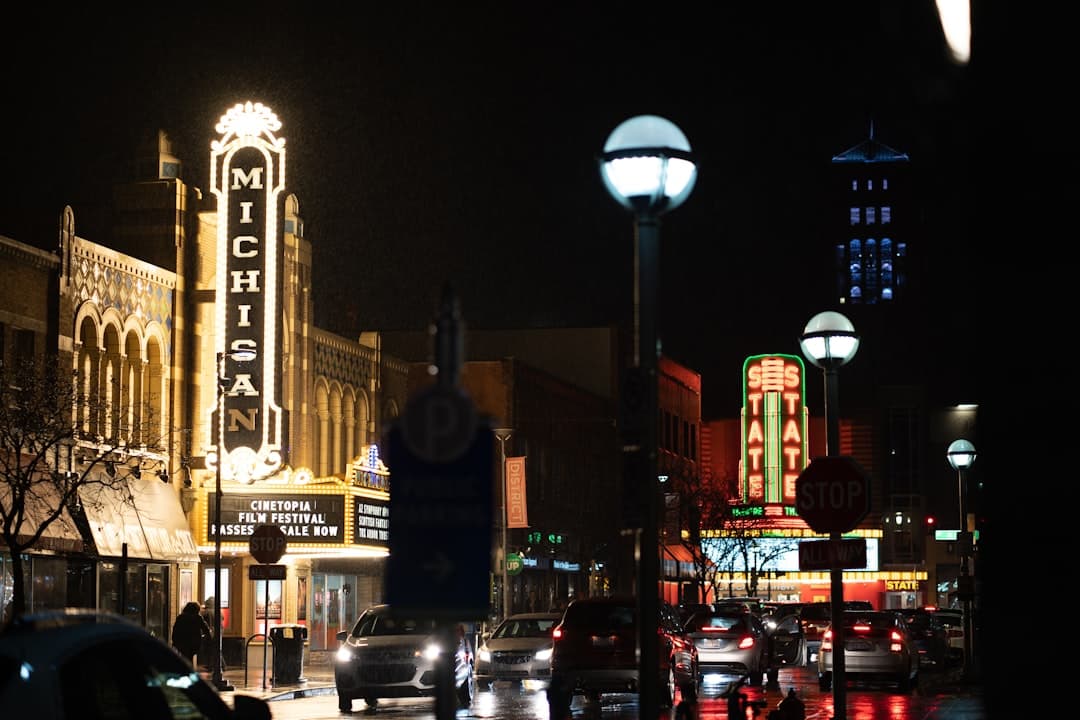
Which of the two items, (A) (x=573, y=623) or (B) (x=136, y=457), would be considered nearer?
Answer: (A) (x=573, y=623)

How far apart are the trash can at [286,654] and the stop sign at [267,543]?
2296 millimetres

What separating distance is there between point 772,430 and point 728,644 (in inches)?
2205

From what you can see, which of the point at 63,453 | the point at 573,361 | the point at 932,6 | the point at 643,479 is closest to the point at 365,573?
the point at 63,453

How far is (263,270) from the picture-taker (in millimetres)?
43531

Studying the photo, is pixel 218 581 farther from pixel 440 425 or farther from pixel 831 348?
pixel 440 425

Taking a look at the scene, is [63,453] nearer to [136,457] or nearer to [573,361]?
[136,457]

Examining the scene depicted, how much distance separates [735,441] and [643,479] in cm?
9944

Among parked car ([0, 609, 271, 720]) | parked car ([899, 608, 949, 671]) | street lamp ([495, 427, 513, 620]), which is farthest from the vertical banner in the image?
parked car ([0, 609, 271, 720])

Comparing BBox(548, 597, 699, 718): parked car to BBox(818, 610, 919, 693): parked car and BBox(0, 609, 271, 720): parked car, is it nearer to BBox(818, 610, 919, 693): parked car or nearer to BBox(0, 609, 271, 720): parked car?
BBox(818, 610, 919, 693): parked car

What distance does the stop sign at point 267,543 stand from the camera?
34.2m

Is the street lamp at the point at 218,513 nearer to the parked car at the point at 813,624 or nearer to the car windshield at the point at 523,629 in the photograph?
the car windshield at the point at 523,629

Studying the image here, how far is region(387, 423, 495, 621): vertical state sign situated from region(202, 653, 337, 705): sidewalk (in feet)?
69.1

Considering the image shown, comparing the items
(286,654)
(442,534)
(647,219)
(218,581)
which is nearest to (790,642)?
(286,654)

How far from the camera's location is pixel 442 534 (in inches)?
335
